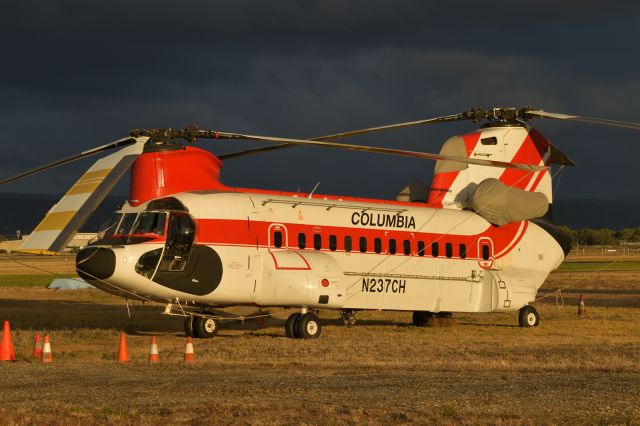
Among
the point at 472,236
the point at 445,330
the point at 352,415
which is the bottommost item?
the point at 352,415

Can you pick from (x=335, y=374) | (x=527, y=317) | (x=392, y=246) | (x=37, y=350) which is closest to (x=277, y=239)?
(x=392, y=246)

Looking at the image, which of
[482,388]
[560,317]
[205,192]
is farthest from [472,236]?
[482,388]

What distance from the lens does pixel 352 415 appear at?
13.2m

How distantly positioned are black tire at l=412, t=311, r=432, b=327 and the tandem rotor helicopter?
5cm

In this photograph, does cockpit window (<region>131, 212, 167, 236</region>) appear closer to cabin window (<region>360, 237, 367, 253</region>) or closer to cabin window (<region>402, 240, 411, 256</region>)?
cabin window (<region>360, 237, 367, 253</region>)

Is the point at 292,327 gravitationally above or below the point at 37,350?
above

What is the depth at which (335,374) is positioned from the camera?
18469 mm

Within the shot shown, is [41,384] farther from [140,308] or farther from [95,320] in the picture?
[140,308]

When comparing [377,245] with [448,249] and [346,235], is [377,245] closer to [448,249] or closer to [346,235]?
[346,235]

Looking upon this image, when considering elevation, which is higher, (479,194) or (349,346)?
(479,194)

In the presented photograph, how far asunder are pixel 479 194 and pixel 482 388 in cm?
1555

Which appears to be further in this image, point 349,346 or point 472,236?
A: point 472,236

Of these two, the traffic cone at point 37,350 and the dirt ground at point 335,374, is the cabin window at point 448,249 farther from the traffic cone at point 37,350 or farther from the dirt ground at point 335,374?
the traffic cone at point 37,350

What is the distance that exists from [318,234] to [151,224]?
4.94m
